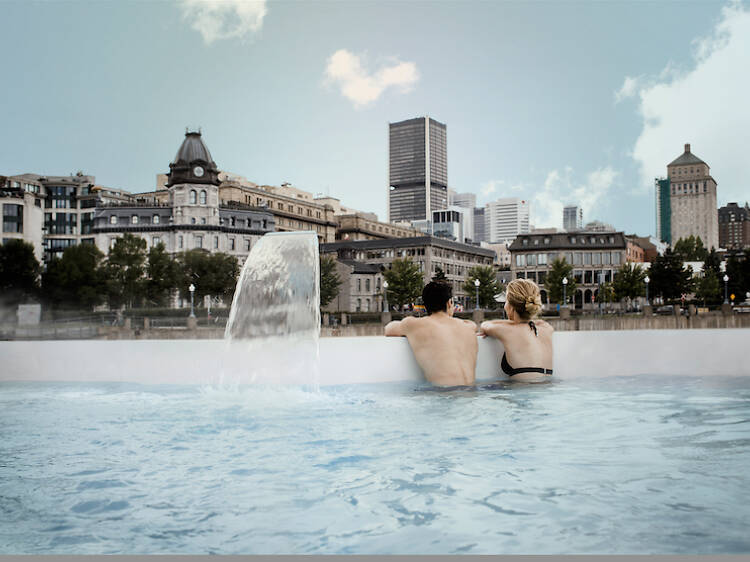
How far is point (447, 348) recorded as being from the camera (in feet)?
14.8

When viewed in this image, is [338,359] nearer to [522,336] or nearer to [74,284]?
[522,336]

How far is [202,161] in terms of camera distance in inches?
2255

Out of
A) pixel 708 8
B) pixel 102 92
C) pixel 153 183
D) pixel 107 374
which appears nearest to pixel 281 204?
pixel 153 183

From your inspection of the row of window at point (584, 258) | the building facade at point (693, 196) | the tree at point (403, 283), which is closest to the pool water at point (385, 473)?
the tree at point (403, 283)

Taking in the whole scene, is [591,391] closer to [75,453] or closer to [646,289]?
[75,453]

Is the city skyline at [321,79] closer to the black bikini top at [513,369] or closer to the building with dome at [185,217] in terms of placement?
the building with dome at [185,217]

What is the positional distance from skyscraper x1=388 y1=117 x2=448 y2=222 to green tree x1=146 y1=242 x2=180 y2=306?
440ft

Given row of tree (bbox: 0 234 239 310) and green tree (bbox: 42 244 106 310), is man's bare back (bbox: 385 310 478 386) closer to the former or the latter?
row of tree (bbox: 0 234 239 310)

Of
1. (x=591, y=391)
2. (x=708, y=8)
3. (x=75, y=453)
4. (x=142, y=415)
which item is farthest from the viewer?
(x=708, y=8)

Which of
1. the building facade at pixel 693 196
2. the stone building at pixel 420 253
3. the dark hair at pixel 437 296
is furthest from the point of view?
the building facade at pixel 693 196

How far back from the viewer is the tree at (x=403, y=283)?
4878 cm

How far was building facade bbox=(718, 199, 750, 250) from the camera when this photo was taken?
12562 centimetres

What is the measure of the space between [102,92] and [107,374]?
67.7 m

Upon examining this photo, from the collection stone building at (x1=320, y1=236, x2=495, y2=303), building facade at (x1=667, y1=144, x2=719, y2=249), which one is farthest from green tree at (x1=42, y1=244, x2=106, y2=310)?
building facade at (x1=667, y1=144, x2=719, y2=249)
